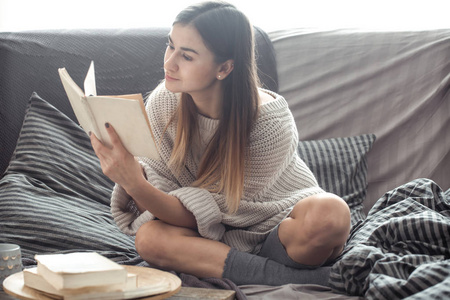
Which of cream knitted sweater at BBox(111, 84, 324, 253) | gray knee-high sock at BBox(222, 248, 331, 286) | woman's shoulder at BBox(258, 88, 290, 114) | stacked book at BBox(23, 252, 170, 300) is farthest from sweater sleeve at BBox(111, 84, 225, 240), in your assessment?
stacked book at BBox(23, 252, 170, 300)

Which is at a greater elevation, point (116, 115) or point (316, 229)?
point (116, 115)

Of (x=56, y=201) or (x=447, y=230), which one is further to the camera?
(x=56, y=201)

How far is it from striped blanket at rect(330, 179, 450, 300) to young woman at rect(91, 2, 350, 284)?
0.08m

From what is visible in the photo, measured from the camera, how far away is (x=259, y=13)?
8.54 feet

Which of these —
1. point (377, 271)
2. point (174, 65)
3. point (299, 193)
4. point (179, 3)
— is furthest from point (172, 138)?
point (179, 3)

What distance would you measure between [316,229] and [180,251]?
0.31 meters

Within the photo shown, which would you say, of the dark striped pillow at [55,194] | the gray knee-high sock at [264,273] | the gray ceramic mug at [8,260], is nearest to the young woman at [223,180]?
the gray knee-high sock at [264,273]

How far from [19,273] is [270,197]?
71 cm

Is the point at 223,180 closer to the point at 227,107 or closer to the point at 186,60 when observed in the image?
the point at 227,107

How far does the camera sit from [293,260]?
1416 millimetres

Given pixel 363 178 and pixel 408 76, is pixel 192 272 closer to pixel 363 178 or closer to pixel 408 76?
pixel 363 178

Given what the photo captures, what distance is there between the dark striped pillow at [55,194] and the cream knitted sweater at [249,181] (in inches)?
4.8

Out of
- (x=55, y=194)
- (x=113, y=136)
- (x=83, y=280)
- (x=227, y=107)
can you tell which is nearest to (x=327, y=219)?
(x=227, y=107)

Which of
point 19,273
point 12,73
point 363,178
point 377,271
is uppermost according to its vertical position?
point 12,73
